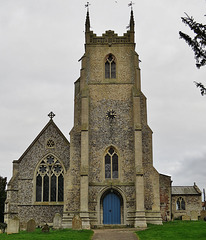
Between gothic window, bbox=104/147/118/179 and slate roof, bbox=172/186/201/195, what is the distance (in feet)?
65.7

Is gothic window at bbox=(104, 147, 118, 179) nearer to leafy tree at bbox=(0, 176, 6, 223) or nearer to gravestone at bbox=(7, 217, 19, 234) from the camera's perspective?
gravestone at bbox=(7, 217, 19, 234)

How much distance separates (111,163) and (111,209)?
12.1ft

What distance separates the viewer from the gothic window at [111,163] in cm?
2961

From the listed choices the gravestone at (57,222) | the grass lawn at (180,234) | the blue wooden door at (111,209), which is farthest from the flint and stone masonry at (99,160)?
the grass lawn at (180,234)

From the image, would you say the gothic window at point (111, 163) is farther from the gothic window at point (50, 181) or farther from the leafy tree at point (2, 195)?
the leafy tree at point (2, 195)

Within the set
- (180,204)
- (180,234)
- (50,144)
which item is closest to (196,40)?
(180,234)

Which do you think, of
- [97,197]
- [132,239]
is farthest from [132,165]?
[132,239]

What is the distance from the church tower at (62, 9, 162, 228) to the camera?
1115 inches

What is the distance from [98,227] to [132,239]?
8.13 m

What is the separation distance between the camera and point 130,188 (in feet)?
94.9

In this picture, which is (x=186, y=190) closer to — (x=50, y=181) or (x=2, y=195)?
(x=50, y=181)

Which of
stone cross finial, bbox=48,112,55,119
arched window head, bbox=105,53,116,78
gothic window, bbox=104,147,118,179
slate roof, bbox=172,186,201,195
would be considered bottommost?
slate roof, bbox=172,186,201,195

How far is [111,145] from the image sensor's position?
3000 cm

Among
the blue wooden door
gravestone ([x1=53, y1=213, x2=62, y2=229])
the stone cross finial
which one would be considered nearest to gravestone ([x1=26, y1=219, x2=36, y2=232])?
gravestone ([x1=53, y1=213, x2=62, y2=229])
